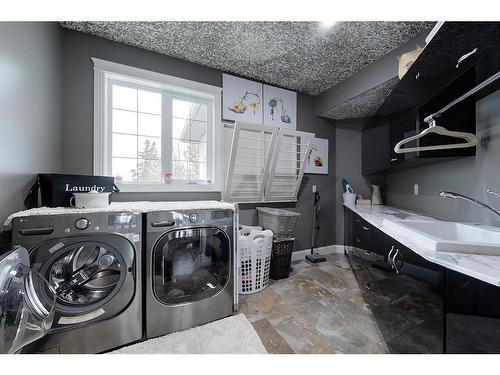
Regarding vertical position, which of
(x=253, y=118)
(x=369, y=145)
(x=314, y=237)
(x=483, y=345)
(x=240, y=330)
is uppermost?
(x=253, y=118)

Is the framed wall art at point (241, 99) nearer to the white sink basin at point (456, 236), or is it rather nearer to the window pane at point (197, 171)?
the window pane at point (197, 171)

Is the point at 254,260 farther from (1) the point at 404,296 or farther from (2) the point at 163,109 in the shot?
(2) the point at 163,109

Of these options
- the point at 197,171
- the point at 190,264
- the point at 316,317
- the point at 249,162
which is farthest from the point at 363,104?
the point at 190,264

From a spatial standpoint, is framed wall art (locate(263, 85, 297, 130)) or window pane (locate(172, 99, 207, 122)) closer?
window pane (locate(172, 99, 207, 122))

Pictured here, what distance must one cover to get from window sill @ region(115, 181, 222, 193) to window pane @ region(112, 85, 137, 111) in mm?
903

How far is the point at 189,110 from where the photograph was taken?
246 cm

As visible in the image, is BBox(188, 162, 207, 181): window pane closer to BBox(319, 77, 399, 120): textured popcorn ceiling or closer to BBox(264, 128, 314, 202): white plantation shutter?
BBox(264, 128, 314, 202): white plantation shutter

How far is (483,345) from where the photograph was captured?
72cm

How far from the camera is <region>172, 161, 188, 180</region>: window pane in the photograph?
2.39m

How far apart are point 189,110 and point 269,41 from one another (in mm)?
1231

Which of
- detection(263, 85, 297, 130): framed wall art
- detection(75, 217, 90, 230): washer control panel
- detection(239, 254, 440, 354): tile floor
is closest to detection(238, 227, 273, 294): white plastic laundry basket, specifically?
detection(239, 254, 440, 354): tile floor
